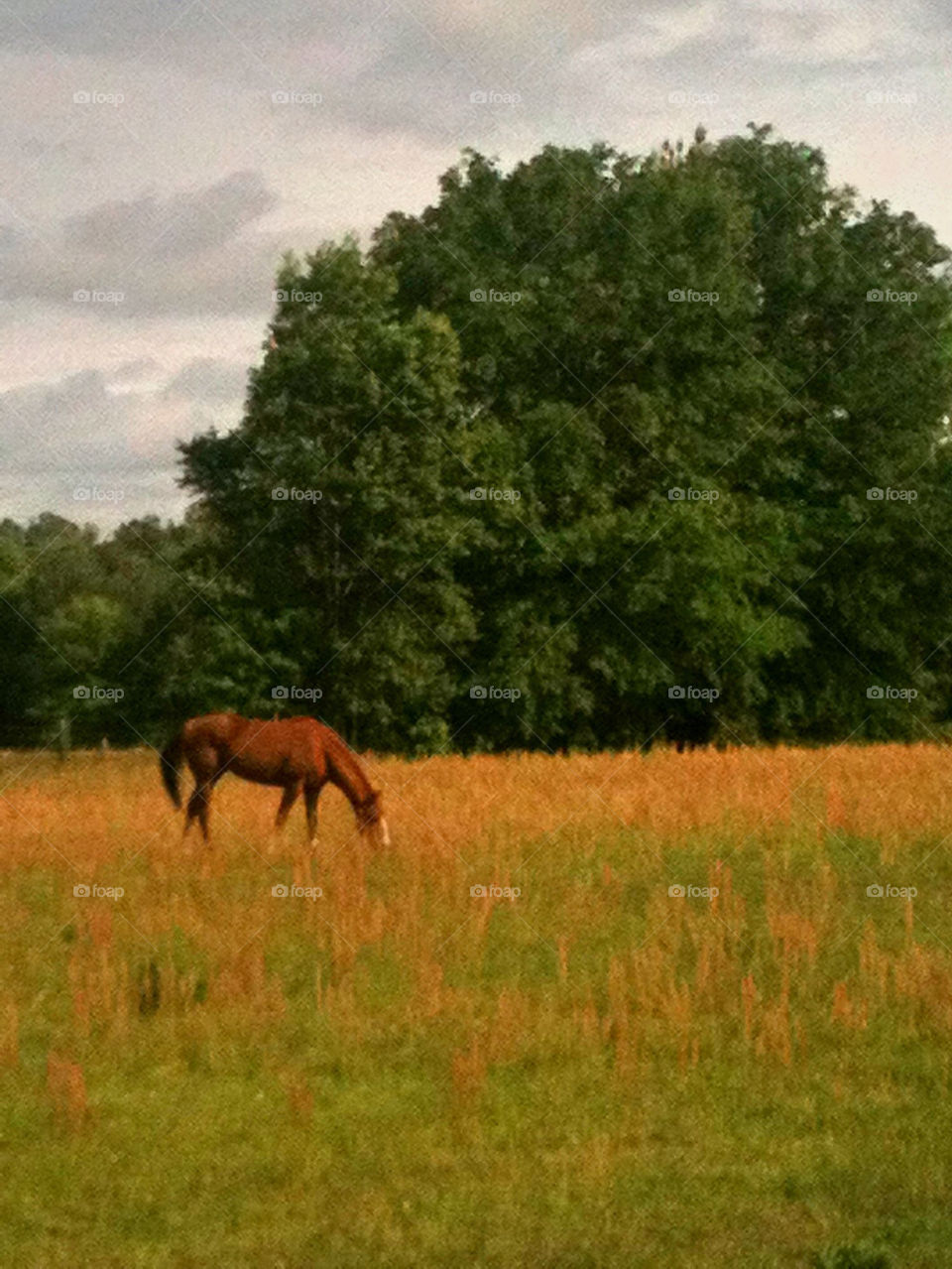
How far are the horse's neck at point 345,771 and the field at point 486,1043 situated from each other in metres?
0.56

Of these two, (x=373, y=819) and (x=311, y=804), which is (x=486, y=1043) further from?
(x=311, y=804)

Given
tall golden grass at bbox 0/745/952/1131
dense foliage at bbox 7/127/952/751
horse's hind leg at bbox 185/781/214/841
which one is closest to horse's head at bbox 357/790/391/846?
tall golden grass at bbox 0/745/952/1131

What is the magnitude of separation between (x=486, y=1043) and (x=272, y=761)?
7.87m

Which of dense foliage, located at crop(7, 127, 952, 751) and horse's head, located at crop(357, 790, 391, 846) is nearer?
horse's head, located at crop(357, 790, 391, 846)

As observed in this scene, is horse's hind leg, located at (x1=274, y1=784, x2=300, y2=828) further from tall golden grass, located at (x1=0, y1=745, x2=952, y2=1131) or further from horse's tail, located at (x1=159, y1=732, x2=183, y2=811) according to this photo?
horse's tail, located at (x1=159, y1=732, x2=183, y2=811)

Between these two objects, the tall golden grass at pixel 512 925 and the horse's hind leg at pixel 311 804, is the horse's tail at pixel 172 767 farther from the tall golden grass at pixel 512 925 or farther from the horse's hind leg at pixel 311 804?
the horse's hind leg at pixel 311 804

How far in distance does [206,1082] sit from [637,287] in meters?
29.6

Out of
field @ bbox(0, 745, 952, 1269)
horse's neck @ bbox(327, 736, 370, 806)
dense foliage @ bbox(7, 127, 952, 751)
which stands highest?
dense foliage @ bbox(7, 127, 952, 751)

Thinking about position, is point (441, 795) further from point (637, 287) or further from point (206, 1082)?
point (637, 287)

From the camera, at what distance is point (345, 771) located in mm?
17672

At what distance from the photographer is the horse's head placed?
16250 millimetres

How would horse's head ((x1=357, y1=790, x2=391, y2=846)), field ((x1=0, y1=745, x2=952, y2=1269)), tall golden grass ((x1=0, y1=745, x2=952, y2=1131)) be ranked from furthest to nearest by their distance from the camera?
horse's head ((x1=357, y1=790, x2=391, y2=846)) → tall golden grass ((x1=0, y1=745, x2=952, y2=1131)) → field ((x1=0, y1=745, x2=952, y2=1269))

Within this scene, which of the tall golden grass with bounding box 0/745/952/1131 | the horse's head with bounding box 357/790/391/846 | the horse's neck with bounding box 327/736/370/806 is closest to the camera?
the tall golden grass with bounding box 0/745/952/1131

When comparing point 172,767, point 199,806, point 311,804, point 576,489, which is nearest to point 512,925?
point 311,804
